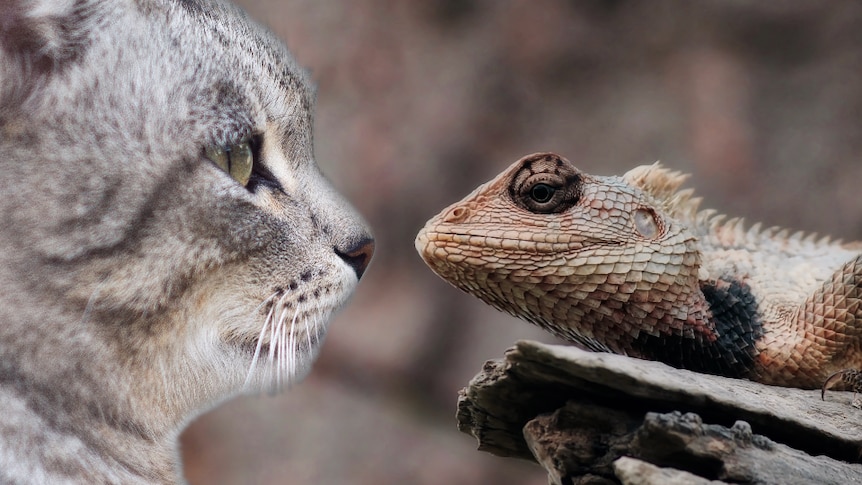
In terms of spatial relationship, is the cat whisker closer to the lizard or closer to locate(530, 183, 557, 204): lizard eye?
the lizard

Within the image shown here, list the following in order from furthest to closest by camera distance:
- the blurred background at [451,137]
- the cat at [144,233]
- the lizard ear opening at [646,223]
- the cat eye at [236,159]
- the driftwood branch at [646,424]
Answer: the blurred background at [451,137]
the lizard ear opening at [646,223]
the cat eye at [236,159]
the cat at [144,233]
the driftwood branch at [646,424]

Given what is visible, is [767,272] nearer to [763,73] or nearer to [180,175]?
[180,175]

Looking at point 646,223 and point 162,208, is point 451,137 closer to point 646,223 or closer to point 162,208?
point 646,223

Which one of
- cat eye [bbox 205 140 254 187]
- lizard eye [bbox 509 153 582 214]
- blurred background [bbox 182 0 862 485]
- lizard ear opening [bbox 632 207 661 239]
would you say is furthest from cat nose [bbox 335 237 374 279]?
blurred background [bbox 182 0 862 485]

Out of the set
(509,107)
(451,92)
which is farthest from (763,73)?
(451,92)

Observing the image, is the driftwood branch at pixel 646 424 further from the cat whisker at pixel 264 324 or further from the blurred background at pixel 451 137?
the blurred background at pixel 451 137

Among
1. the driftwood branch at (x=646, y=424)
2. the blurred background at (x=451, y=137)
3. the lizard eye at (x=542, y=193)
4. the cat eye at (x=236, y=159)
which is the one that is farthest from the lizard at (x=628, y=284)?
the blurred background at (x=451, y=137)
